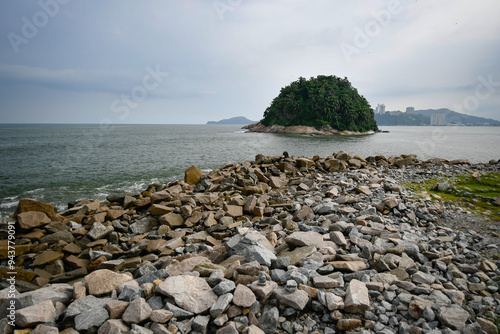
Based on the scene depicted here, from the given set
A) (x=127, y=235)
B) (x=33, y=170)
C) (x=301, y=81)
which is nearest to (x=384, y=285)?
(x=127, y=235)

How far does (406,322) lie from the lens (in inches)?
140

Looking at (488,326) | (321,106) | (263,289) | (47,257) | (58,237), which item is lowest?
(47,257)

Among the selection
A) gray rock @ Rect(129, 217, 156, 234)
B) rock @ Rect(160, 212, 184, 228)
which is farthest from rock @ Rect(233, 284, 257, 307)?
gray rock @ Rect(129, 217, 156, 234)

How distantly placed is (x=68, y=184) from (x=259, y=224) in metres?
19.1

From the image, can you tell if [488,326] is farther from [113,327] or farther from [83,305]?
[83,305]

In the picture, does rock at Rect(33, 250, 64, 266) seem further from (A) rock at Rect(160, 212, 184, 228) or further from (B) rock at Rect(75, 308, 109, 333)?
(B) rock at Rect(75, 308, 109, 333)

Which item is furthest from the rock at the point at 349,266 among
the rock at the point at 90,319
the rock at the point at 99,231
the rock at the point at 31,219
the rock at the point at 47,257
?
the rock at the point at 31,219

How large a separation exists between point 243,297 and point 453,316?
3.02 m

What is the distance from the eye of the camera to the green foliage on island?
102 metres

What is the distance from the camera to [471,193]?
10.2 m

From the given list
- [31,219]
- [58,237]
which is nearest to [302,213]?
[58,237]

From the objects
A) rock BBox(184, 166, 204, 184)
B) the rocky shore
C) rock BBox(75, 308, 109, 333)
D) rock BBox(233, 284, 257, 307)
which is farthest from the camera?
the rocky shore

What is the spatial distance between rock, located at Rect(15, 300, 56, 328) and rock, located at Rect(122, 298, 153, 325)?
1130mm

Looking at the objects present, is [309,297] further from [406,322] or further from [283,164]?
[283,164]
